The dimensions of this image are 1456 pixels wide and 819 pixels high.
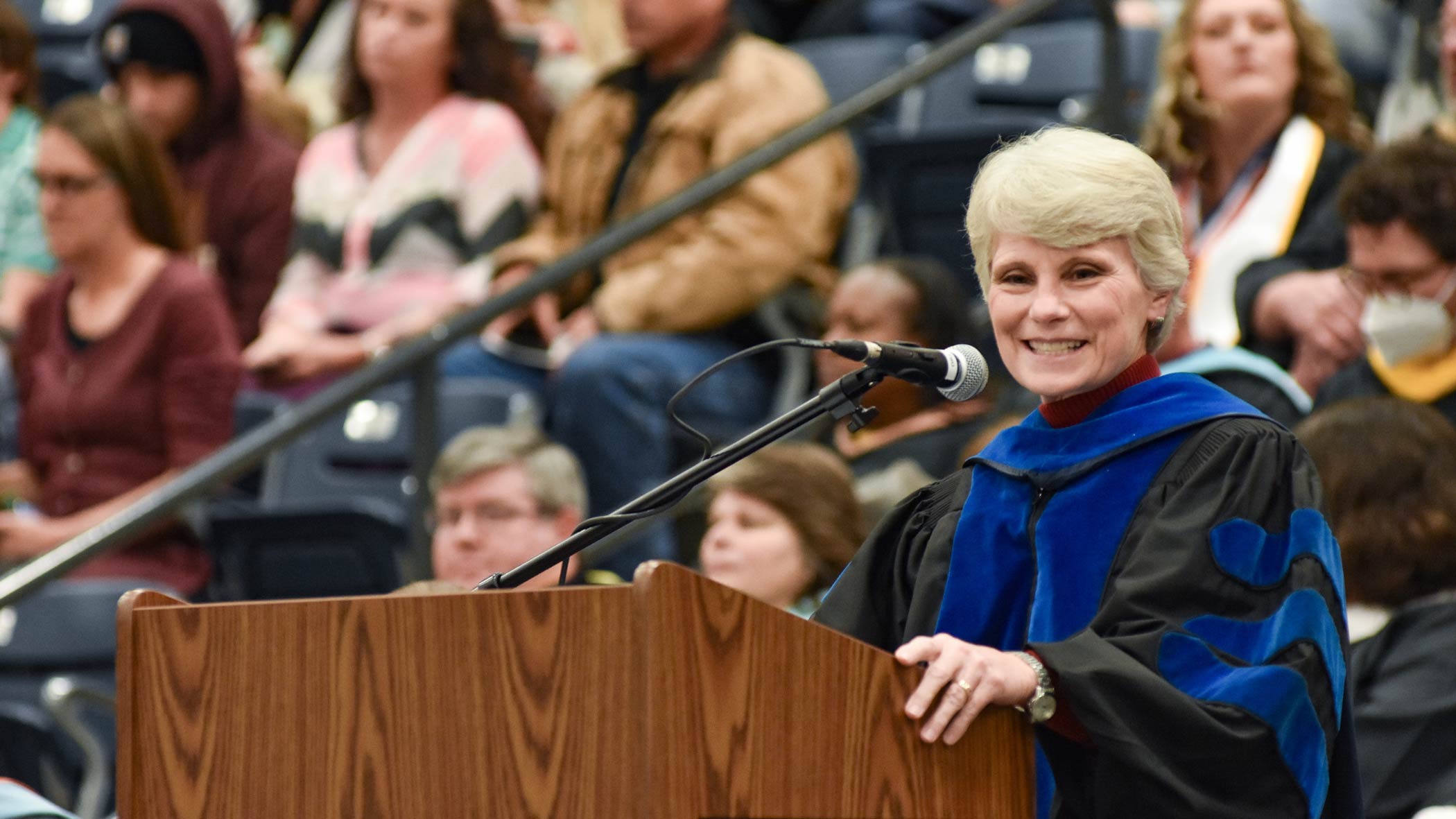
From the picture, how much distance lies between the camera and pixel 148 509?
4180 millimetres

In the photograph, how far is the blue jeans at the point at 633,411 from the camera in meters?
4.63

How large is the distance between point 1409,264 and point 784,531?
1.23 meters

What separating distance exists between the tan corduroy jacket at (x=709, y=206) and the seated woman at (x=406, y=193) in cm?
13

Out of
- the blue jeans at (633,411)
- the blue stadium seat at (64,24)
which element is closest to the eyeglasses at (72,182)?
the blue jeans at (633,411)

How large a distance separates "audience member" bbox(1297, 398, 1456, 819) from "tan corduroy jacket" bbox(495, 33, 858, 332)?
1926mm

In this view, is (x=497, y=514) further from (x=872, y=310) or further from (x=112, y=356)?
(x=112, y=356)

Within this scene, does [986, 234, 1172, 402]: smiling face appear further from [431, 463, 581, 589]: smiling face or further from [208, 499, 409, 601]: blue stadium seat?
[208, 499, 409, 601]: blue stadium seat

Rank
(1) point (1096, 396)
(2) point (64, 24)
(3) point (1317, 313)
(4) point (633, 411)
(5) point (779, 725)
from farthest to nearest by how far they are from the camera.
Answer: (2) point (64, 24), (4) point (633, 411), (3) point (1317, 313), (1) point (1096, 396), (5) point (779, 725)

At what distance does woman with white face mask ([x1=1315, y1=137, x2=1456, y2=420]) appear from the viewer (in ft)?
11.7

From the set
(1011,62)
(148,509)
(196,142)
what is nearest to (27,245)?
(196,142)

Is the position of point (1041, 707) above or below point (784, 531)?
below

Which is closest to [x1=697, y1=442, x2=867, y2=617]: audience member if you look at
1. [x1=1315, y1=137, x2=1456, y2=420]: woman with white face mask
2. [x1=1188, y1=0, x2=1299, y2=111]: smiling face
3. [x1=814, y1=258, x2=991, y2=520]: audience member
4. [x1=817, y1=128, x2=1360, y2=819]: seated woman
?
[x1=814, y1=258, x2=991, y2=520]: audience member

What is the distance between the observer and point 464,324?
4.36m

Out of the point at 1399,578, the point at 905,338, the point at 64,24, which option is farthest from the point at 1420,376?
the point at 64,24
